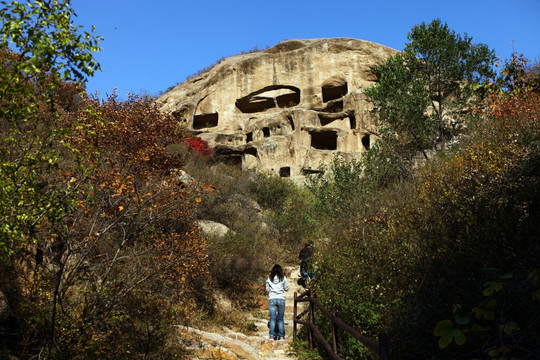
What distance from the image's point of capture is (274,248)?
1647cm

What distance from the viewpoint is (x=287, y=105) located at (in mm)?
37281

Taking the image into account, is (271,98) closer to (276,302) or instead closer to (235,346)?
(276,302)

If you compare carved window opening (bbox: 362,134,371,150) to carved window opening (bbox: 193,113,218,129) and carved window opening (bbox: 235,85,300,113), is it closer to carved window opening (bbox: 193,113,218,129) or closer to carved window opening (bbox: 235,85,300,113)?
carved window opening (bbox: 235,85,300,113)

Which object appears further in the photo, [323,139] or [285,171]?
[323,139]

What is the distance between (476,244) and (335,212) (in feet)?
29.2

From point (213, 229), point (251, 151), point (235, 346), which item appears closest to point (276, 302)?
point (235, 346)

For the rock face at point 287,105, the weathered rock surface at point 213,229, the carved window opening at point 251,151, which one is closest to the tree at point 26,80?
the weathered rock surface at point 213,229

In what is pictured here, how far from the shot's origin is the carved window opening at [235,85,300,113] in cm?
3641

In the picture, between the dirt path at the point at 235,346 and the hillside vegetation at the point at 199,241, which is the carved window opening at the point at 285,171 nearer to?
the hillside vegetation at the point at 199,241

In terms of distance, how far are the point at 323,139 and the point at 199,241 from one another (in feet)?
74.5

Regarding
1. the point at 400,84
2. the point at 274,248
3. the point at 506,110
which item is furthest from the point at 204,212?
the point at 400,84

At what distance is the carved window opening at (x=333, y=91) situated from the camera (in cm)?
3519

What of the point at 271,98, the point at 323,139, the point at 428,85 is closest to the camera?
the point at 428,85

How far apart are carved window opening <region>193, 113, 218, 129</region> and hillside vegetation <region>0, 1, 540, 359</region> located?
2068 cm
